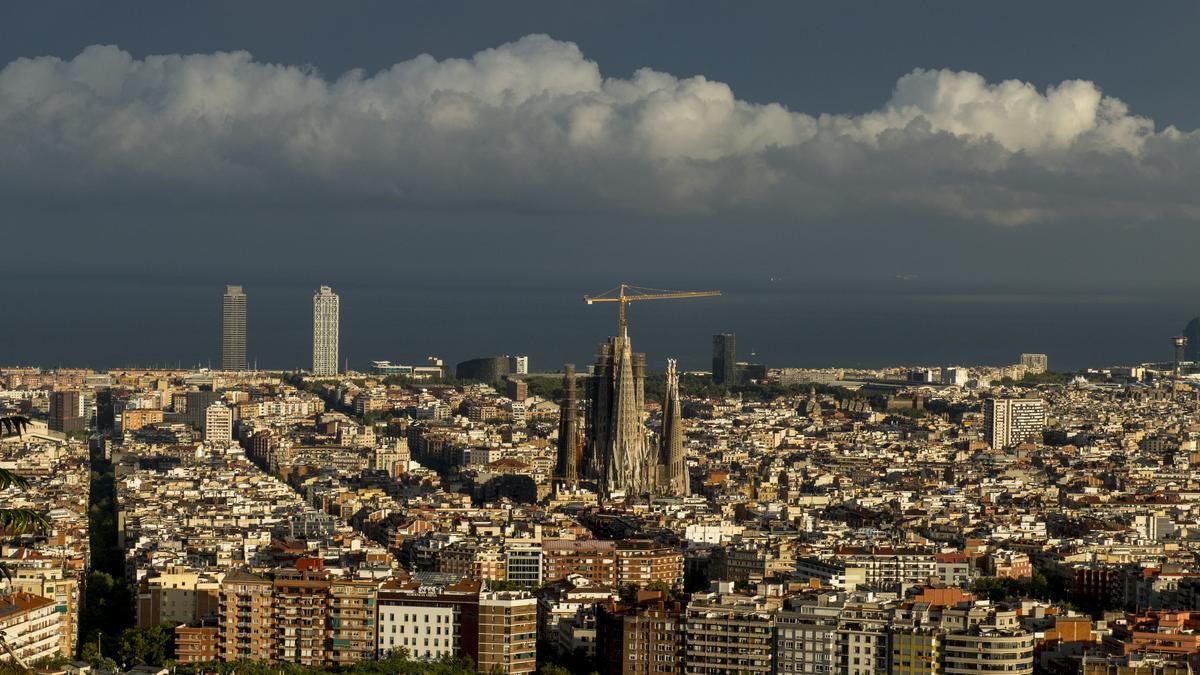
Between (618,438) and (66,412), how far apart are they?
22.8m

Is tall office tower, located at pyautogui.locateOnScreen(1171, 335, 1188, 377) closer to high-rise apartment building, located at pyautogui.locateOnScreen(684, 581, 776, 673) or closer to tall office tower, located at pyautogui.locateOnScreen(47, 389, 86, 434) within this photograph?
tall office tower, located at pyautogui.locateOnScreen(47, 389, 86, 434)

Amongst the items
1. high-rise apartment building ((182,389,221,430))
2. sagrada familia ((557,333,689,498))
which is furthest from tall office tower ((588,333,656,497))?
high-rise apartment building ((182,389,221,430))

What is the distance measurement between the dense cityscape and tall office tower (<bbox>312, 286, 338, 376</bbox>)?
10400 mm

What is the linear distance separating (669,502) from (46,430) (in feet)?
68.2

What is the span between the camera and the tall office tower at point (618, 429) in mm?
46031

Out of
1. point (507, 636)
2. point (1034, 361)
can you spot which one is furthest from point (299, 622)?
point (1034, 361)

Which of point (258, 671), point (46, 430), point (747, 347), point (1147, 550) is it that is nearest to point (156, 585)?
point (258, 671)

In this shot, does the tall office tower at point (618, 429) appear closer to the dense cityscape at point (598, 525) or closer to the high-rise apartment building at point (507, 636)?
the dense cityscape at point (598, 525)

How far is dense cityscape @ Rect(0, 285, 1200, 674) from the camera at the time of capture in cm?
2533

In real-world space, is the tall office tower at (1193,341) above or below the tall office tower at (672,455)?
above

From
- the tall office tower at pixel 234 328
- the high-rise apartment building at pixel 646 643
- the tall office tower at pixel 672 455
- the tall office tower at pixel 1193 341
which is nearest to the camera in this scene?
the high-rise apartment building at pixel 646 643

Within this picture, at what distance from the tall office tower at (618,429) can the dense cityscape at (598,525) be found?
0.06 metres

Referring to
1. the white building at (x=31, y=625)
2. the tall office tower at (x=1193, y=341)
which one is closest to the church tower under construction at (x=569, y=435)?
the white building at (x=31, y=625)

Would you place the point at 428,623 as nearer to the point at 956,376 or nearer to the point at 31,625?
the point at 31,625
